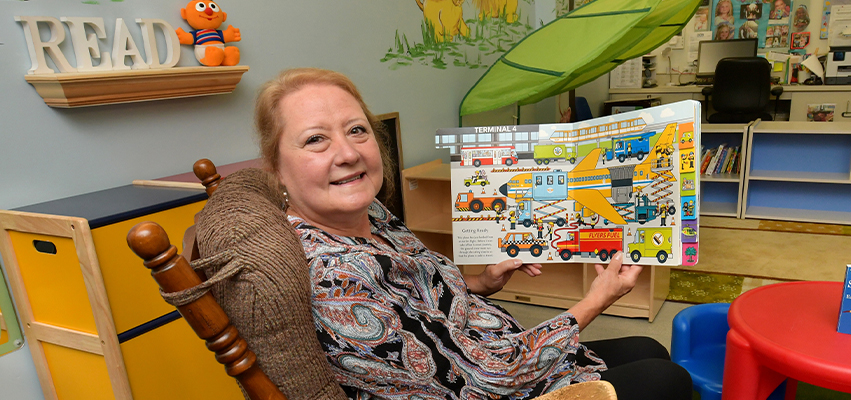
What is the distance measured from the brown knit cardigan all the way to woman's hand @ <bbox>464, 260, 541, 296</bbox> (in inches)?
23.3

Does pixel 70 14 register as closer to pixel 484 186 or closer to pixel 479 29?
pixel 484 186

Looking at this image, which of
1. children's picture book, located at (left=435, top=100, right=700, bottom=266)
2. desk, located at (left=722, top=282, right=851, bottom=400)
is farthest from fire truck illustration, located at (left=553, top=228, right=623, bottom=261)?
desk, located at (left=722, top=282, right=851, bottom=400)

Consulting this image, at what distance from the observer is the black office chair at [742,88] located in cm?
452

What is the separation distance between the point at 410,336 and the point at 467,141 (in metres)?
0.54

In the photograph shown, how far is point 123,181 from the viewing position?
4.98 ft

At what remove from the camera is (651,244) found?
1168 millimetres

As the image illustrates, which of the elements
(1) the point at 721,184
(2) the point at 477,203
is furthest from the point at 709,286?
(2) the point at 477,203

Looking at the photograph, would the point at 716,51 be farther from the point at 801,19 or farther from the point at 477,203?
the point at 477,203

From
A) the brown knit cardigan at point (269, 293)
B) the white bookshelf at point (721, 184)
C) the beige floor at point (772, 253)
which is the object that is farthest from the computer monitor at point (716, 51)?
the brown knit cardigan at point (269, 293)

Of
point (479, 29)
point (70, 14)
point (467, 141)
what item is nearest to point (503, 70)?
point (479, 29)

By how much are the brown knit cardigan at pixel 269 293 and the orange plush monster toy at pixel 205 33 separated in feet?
3.15

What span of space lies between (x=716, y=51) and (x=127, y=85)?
18.6ft

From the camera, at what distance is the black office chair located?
4520mm

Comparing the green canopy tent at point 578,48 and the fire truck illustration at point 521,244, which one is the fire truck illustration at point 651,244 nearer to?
the fire truck illustration at point 521,244
